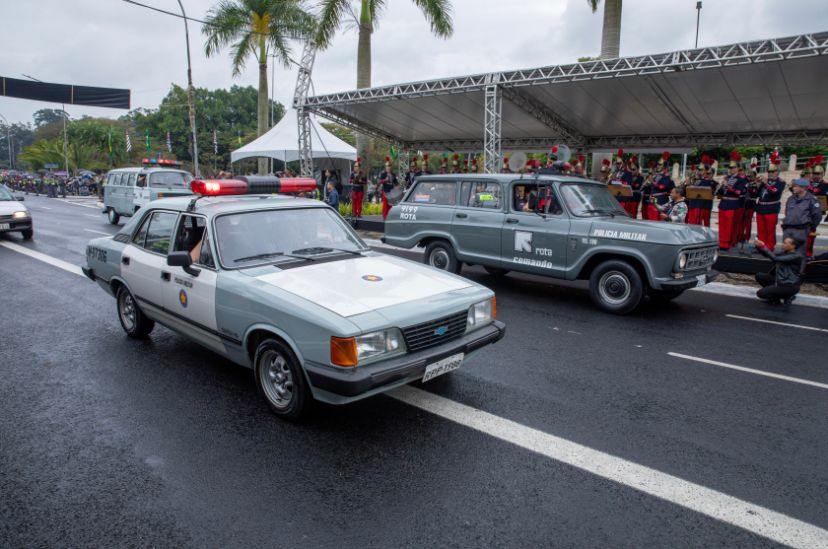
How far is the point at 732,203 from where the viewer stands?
11664 millimetres

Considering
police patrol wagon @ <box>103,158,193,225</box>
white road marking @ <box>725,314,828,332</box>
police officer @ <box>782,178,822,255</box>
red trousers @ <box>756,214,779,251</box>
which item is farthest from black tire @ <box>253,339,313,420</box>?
police patrol wagon @ <box>103,158,193,225</box>

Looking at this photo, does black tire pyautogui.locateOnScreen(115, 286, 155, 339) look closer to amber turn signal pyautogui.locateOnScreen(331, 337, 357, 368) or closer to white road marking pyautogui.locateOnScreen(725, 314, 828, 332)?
amber turn signal pyautogui.locateOnScreen(331, 337, 357, 368)

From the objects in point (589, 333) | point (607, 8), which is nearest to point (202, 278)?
point (589, 333)

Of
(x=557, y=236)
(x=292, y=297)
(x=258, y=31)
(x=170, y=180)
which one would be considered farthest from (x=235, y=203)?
(x=258, y=31)

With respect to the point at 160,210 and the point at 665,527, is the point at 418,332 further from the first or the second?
the point at 160,210

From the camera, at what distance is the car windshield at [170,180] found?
630 inches

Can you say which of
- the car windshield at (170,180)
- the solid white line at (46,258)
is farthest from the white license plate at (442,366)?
the car windshield at (170,180)

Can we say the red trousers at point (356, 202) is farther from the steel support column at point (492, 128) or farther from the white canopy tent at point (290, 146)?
the steel support column at point (492, 128)

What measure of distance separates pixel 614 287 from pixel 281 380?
16.9 feet

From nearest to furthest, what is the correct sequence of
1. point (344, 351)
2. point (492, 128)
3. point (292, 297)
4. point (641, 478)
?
point (641, 478), point (344, 351), point (292, 297), point (492, 128)

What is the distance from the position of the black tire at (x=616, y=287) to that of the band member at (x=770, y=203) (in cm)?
581

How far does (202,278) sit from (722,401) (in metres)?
4.46

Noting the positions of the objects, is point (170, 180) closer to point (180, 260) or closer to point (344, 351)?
point (180, 260)

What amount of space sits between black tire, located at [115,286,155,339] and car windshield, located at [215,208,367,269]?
1844mm
